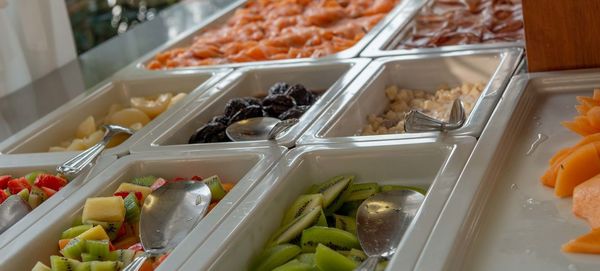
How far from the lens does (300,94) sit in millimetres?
2303

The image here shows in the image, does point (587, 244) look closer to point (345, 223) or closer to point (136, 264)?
point (345, 223)

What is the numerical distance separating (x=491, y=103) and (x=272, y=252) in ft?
2.19

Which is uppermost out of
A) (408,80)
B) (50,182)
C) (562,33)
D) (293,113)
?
(562,33)

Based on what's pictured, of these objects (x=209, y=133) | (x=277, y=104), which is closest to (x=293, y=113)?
(x=277, y=104)

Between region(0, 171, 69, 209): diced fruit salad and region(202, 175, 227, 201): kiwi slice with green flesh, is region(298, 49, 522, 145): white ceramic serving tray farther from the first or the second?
region(0, 171, 69, 209): diced fruit salad

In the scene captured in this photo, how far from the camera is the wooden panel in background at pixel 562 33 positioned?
2008mm

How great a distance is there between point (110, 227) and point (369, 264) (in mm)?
581

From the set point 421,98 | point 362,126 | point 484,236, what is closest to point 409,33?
point 421,98

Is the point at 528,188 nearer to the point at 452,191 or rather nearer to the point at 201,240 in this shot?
the point at 452,191

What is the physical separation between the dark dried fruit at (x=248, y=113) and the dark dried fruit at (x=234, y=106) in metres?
0.03

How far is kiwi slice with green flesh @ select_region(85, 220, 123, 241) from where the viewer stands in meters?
1.69

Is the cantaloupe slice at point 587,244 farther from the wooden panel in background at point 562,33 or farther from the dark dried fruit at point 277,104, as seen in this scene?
the dark dried fruit at point 277,104

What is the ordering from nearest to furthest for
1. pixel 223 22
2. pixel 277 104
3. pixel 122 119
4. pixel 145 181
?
pixel 145 181, pixel 277 104, pixel 122 119, pixel 223 22

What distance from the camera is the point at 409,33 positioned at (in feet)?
9.18
